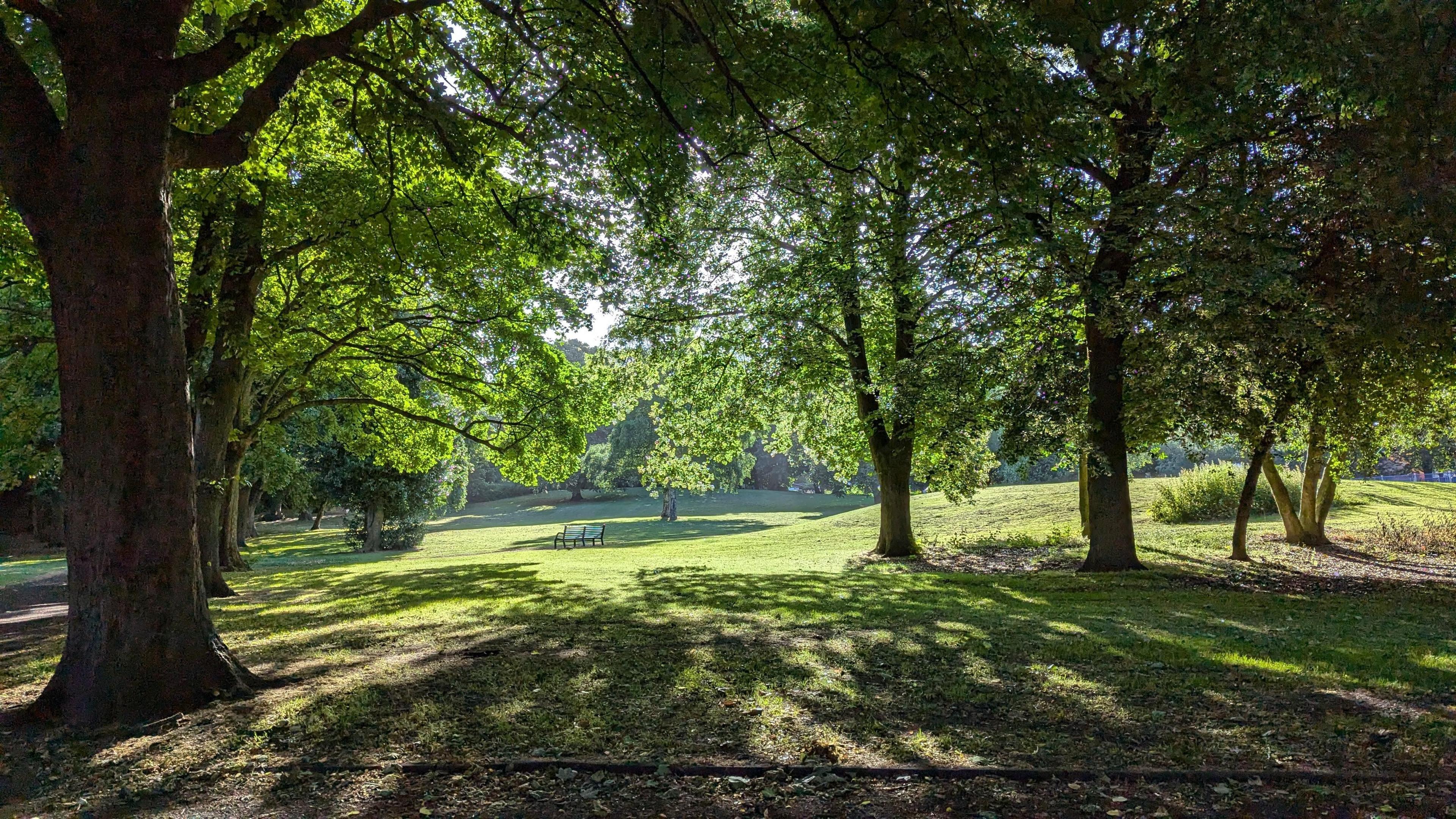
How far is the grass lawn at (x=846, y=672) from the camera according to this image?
4.17 m

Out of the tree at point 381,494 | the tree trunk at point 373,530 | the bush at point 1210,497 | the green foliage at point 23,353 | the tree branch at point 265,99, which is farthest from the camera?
the tree trunk at point 373,530

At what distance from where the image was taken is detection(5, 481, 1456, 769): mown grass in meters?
4.21

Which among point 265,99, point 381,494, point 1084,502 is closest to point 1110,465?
point 1084,502

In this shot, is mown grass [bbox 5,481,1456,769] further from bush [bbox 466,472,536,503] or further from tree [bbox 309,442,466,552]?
bush [bbox 466,472,536,503]

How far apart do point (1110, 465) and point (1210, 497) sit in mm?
14712

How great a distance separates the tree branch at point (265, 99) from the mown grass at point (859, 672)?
439 centimetres

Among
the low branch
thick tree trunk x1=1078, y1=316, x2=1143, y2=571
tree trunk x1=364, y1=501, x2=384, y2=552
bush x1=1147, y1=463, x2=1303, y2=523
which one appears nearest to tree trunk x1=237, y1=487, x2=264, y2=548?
tree trunk x1=364, y1=501, x2=384, y2=552

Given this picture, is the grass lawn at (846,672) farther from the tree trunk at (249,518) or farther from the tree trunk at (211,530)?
the tree trunk at (249,518)

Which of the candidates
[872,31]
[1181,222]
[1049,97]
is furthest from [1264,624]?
[872,31]

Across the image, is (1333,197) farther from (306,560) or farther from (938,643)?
(306,560)

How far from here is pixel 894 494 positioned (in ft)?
60.1

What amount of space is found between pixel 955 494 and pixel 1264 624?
9976 millimetres

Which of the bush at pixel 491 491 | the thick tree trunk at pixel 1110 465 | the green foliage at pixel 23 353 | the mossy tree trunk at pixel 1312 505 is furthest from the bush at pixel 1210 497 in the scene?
the bush at pixel 491 491

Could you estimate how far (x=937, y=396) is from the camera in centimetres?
1205
